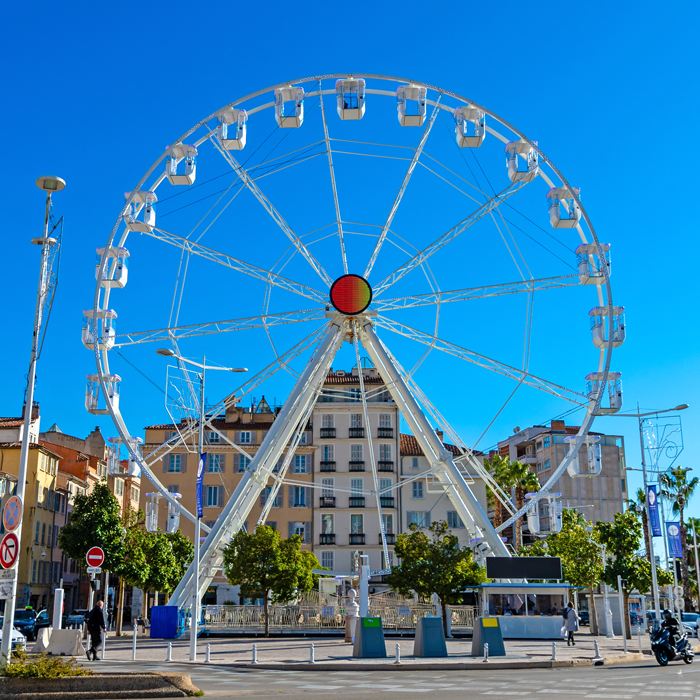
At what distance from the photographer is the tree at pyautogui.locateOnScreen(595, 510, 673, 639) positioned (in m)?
49.9

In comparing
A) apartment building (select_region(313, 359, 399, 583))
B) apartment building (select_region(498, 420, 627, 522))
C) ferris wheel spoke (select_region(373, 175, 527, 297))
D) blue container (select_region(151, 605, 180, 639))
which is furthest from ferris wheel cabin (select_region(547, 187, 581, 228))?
apartment building (select_region(498, 420, 627, 522))

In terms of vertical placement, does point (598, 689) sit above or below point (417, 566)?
below

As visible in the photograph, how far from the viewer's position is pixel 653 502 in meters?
35.9

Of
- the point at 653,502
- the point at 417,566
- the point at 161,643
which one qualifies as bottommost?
the point at 161,643

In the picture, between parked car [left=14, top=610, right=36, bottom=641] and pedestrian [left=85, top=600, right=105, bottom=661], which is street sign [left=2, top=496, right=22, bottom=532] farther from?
parked car [left=14, top=610, right=36, bottom=641]

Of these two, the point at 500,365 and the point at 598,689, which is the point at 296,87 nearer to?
the point at 500,365

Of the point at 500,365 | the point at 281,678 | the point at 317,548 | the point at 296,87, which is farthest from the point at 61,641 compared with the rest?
the point at 317,548

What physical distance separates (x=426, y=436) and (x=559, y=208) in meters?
10.3

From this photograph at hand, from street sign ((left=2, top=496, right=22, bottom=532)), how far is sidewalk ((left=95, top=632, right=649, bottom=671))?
10.00m

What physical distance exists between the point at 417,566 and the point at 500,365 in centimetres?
967

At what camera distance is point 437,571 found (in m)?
35.8

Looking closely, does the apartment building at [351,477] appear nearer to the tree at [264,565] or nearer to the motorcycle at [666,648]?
the tree at [264,565]

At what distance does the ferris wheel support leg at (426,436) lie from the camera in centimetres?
3338

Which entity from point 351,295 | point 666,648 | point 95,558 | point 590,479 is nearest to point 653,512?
point 666,648
